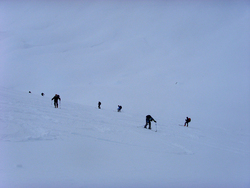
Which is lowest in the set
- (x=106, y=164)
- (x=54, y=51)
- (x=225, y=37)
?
(x=106, y=164)

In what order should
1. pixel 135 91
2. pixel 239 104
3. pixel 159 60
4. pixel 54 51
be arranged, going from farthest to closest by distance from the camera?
pixel 54 51 < pixel 159 60 < pixel 135 91 < pixel 239 104

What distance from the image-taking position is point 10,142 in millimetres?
4988

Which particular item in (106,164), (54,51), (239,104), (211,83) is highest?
(54,51)

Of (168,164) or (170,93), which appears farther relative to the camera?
(170,93)

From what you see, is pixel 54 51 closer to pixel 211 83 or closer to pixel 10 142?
pixel 211 83

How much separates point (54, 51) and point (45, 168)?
64632 millimetres

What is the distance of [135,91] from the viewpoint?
3297cm

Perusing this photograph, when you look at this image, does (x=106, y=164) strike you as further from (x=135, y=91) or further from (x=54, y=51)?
(x=54, y=51)

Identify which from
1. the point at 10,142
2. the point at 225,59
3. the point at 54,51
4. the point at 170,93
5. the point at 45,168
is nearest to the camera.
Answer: the point at 45,168

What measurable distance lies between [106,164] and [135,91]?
28598 millimetres

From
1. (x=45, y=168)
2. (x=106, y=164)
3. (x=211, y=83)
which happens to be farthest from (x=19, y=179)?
(x=211, y=83)

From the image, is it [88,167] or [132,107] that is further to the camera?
[132,107]

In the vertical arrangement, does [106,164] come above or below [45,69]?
below

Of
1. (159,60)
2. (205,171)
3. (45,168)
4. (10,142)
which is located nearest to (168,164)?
(205,171)
